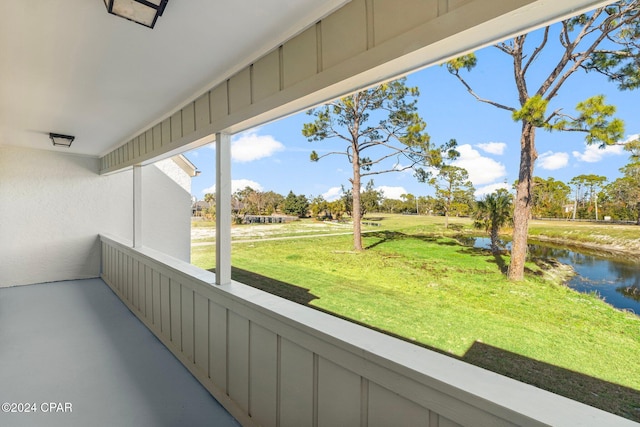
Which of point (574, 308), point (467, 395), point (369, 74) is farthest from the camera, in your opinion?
point (574, 308)

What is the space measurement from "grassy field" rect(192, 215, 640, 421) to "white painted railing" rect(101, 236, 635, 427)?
2188mm

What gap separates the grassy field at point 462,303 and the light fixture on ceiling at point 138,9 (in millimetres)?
3147

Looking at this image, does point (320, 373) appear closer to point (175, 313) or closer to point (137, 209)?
point (175, 313)

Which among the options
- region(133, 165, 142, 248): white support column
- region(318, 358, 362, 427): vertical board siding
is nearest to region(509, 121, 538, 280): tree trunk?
region(318, 358, 362, 427): vertical board siding

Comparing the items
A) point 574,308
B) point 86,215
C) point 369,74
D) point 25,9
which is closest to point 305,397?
point 369,74

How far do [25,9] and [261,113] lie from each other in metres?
1.02

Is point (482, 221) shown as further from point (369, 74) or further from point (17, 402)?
point (17, 402)

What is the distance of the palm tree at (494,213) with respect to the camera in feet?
10.5

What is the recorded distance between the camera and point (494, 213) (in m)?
3.40

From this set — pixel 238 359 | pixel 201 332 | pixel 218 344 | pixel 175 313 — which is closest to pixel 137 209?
pixel 175 313

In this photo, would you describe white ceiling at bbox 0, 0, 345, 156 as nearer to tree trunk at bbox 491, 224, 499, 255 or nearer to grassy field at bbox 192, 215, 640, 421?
grassy field at bbox 192, 215, 640, 421

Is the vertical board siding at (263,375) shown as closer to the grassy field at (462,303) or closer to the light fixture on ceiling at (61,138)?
the grassy field at (462,303)

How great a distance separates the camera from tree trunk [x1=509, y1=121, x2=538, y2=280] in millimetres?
2667

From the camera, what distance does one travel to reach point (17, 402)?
6.37ft
